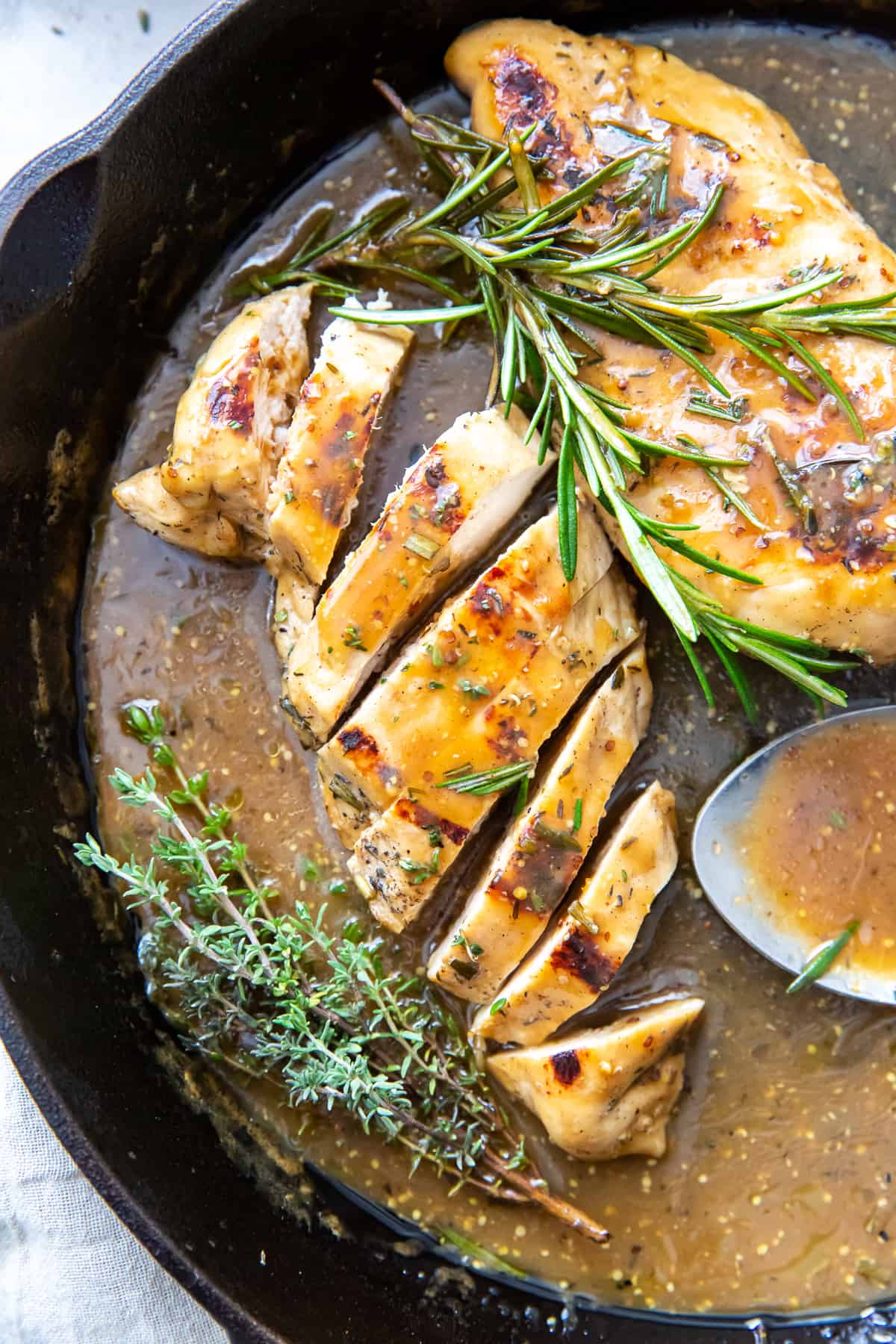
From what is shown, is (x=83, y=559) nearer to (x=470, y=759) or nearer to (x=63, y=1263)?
(x=470, y=759)

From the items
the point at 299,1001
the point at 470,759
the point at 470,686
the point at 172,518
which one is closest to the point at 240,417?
the point at 172,518

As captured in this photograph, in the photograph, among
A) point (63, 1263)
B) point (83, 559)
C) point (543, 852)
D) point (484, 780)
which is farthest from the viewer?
point (83, 559)

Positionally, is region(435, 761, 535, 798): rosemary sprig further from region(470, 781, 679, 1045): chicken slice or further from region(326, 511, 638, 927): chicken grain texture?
region(470, 781, 679, 1045): chicken slice

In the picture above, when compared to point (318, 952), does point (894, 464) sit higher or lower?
higher

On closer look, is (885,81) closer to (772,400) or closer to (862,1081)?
(772,400)

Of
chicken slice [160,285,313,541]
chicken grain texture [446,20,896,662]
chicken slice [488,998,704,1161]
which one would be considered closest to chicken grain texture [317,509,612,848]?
chicken grain texture [446,20,896,662]

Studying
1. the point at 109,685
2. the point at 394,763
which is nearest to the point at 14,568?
the point at 109,685

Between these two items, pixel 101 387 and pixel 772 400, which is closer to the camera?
pixel 772 400
